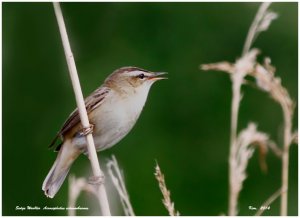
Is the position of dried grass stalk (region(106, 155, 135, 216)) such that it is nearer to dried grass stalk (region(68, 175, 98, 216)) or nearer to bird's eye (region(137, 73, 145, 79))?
dried grass stalk (region(68, 175, 98, 216))

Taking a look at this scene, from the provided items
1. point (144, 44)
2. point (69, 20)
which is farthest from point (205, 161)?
point (69, 20)

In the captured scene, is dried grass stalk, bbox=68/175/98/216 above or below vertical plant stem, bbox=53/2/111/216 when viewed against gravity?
below

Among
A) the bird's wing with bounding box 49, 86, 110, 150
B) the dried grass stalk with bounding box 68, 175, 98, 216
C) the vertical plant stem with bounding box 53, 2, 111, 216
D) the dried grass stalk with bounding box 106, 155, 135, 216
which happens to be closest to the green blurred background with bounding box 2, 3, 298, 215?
the bird's wing with bounding box 49, 86, 110, 150

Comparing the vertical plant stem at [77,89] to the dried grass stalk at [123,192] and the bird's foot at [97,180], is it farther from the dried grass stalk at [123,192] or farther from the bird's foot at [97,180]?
the dried grass stalk at [123,192]

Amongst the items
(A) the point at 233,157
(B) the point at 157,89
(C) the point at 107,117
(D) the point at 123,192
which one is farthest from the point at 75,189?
(B) the point at 157,89

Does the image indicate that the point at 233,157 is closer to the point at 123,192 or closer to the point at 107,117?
the point at 123,192
